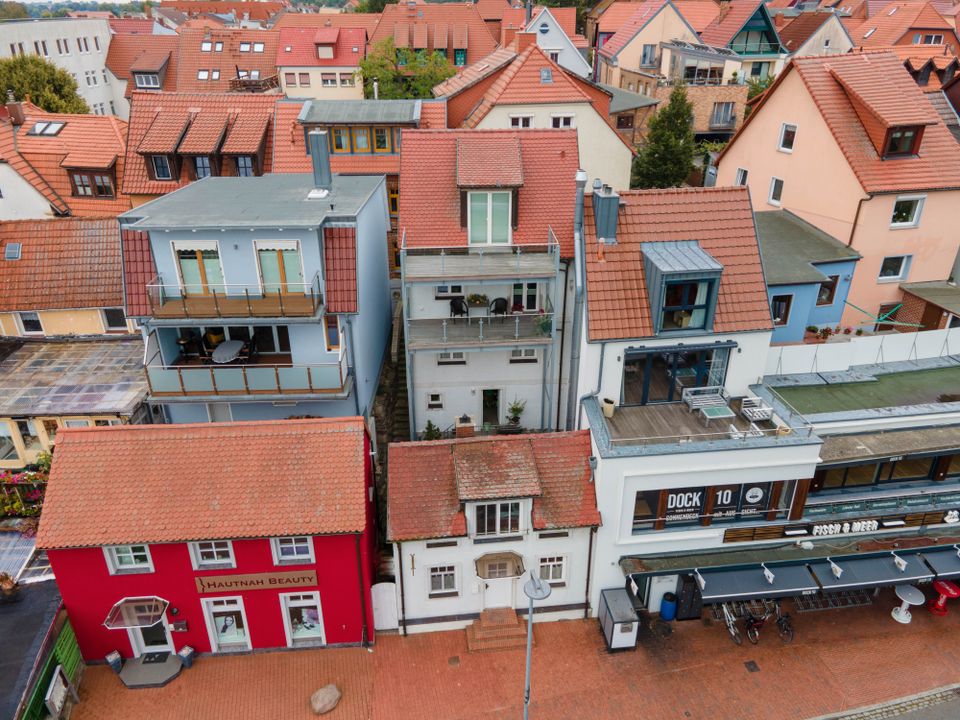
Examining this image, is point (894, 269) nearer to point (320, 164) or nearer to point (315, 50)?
point (320, 164)

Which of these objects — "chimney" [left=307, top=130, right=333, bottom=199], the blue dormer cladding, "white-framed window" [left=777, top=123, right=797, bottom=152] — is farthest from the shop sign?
"white-framed window" [left=777, top=123, right=797, bottom=152]

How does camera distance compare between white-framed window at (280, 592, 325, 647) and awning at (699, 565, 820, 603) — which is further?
white-framed window at (280, 592, 325, 647)

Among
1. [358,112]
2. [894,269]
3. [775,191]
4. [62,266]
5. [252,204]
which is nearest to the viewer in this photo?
[252,204]

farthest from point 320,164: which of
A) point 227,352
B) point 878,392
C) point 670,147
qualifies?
point 670,147

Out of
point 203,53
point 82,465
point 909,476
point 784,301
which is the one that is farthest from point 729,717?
point 203,53

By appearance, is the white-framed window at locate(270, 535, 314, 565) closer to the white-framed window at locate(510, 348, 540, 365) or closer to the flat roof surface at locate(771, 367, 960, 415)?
the white-framed window at locate(510, 348, 540, 365)

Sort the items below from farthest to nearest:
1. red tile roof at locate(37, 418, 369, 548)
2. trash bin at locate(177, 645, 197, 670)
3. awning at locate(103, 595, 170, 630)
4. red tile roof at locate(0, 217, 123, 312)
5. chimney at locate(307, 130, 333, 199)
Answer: red tile roof at locate(0, 217, 123, 312) < chimney at locate(307, 130, 333, 199) < trash bin at locate(177, 645, 197, 670) < awning at locate(103, 595, 170, 630) < red tile roof at locate(37, 418, 369, 548)
